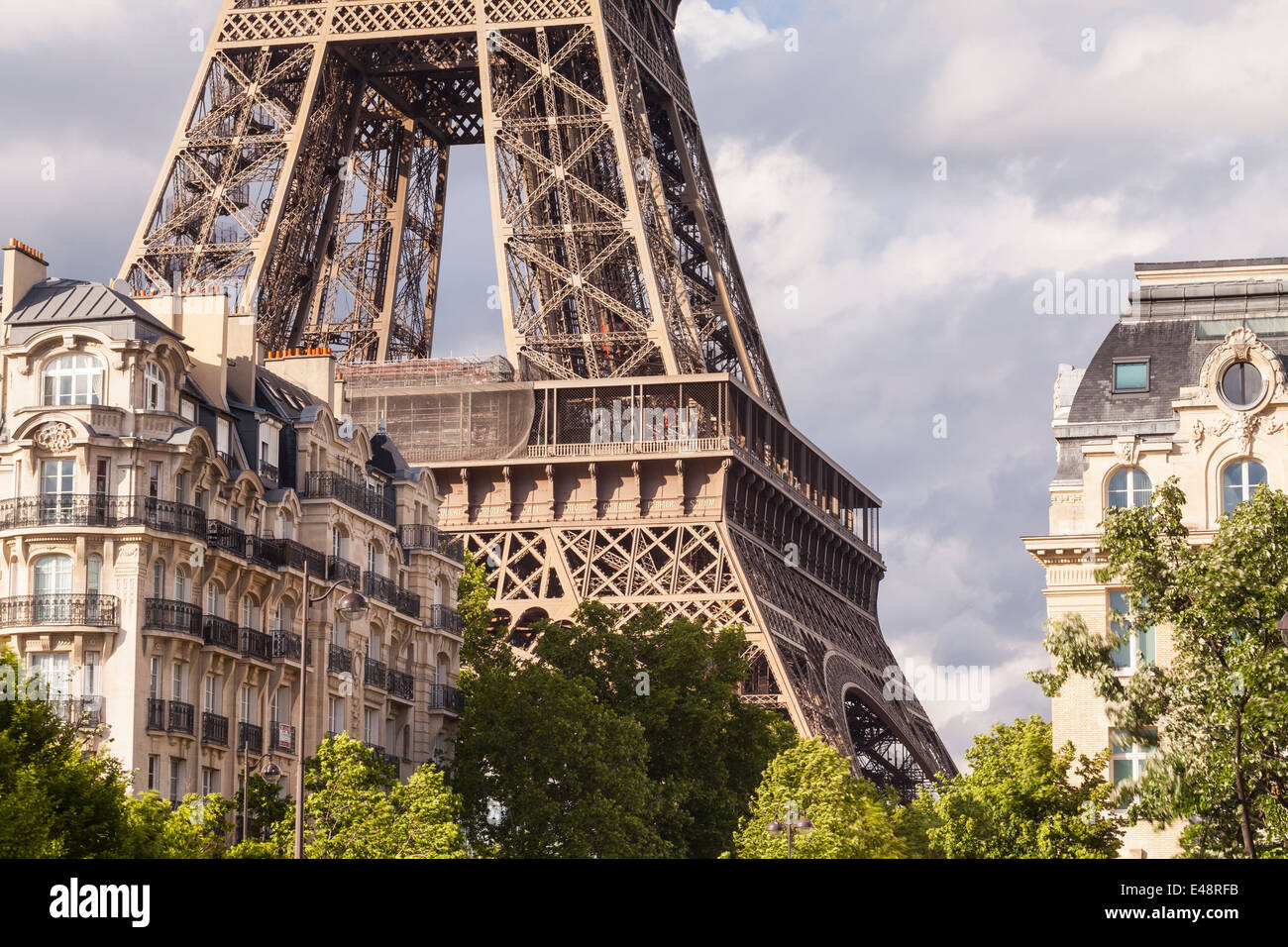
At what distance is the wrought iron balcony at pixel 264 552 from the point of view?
182 ft

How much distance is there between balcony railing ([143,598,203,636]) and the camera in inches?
2018

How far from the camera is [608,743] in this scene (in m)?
59.4

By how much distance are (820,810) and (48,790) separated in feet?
73.3

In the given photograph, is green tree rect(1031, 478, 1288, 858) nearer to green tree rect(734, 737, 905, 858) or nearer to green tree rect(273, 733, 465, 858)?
green tree rect(273, 733, 465, 858)

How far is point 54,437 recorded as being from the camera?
51.9 metres

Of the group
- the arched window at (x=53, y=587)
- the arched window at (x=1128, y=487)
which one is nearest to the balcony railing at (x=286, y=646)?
the arched window at (x=53, y=587)

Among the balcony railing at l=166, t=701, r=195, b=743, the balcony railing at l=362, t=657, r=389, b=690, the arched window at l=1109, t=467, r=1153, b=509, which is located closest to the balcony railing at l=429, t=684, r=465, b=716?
the balcony railing at l=362, t=657, r=389, b=690

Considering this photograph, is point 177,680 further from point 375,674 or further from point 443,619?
point 443,619

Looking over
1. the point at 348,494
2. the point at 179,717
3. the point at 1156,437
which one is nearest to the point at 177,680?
the point at 179,717

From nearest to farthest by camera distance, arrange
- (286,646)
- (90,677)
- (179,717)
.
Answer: (90,677)
(179,717)
(286,646)

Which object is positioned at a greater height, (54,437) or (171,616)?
(54,437)

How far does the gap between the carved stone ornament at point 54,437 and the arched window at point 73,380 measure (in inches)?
50.6
